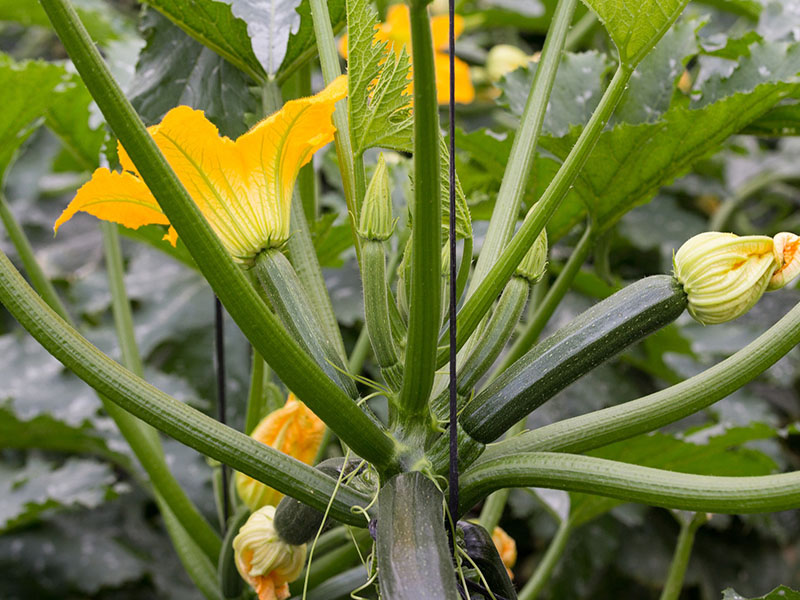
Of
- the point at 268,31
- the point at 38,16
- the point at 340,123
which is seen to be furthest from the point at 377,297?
the point at 38,16

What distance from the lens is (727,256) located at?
1.98 ft

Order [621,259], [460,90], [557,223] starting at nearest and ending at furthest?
[557,223]
[460,90]
[621,259]

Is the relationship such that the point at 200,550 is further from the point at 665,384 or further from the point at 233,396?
the point at 665,384

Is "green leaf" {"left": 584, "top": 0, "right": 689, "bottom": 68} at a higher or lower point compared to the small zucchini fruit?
higher

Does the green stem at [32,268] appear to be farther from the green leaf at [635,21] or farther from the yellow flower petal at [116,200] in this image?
the green leaf at [635,21]

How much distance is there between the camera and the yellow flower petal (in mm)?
656

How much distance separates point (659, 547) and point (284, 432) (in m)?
1.13

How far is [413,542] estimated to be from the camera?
21.9 inches

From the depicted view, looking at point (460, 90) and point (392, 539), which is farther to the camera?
point (460, 90)

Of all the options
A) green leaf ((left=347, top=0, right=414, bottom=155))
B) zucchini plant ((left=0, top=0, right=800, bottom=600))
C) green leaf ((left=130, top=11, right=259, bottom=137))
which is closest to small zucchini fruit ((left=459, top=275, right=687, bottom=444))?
zucchini plant ((left=0, top=0, right=800, bottom=600))

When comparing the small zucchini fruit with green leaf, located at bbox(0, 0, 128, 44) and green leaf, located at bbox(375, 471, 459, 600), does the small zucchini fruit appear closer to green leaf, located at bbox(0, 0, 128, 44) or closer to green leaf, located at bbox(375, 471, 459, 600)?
green leaf, located at bbox(375, 471, 459, 600)

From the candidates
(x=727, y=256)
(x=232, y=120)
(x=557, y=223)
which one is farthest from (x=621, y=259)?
(x=727, y=256)

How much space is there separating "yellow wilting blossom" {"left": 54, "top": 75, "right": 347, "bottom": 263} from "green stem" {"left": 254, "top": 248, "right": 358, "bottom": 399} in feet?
0.08

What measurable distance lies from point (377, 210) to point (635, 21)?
9.8 inches
